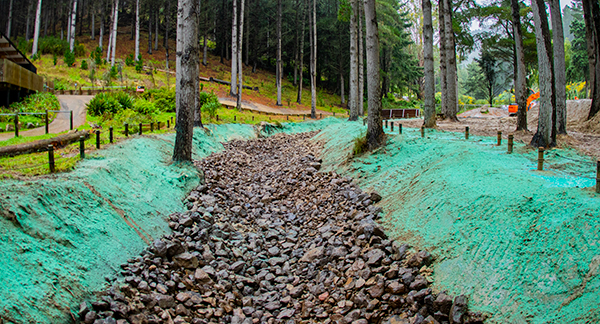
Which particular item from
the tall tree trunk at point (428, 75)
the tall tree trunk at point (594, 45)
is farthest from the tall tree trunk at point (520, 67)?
the tall tree trunk at point (594, 45)

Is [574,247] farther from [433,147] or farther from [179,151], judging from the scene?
[179,151]

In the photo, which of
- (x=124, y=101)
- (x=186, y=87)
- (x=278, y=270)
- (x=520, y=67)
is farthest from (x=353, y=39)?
(x=278, y=270)

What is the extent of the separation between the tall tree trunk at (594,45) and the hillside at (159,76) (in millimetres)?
18748

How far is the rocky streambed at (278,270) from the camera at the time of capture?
4895mm

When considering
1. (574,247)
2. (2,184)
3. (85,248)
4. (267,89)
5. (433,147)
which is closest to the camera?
(574,247)

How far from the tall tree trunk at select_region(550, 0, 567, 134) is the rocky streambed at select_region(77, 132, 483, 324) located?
22.0 ft

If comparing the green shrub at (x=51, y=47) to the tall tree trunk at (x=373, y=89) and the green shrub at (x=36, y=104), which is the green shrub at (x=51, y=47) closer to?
the green shrub at (x=36, y=104)

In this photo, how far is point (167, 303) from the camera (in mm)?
5094

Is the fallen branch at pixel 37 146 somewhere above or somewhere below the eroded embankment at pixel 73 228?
above

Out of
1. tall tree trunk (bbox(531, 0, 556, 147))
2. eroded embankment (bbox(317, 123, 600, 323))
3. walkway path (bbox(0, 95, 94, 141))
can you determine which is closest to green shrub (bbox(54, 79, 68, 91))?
walkway path (bbox(0, 95, 94, 141))

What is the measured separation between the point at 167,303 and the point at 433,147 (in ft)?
24.2

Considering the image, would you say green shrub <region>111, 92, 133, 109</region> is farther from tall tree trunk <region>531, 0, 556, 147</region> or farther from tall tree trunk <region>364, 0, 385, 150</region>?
tall tree trunk <region>531, 0, 556, 147</region>

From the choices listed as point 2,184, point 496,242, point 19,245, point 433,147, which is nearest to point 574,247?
point 496,242

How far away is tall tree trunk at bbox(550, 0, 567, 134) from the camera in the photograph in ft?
35.1
